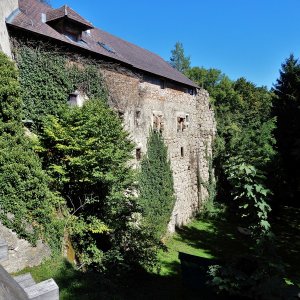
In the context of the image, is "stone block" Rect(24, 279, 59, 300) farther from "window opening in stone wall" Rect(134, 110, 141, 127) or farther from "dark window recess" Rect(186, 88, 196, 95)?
"dark window recess" Rect(186, 88, 196, 95)

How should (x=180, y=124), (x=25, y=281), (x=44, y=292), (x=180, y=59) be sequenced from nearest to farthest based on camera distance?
1. (x=44, y=292)
2. (x=25, y=281)
3. (x=180, y=124)
4. (x=180, y=59)

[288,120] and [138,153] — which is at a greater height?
[288,120]

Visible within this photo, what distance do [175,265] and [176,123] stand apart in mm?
8144

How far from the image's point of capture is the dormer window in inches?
443

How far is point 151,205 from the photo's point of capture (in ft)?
48.3

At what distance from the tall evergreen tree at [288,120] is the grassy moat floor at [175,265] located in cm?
211

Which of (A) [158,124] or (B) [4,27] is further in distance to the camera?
(A) [158,124]

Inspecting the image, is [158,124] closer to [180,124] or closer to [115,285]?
[180,124]

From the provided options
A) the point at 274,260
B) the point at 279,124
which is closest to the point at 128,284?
the point at 274,260

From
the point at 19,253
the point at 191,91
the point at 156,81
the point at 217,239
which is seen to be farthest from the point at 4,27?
the point at 217,239

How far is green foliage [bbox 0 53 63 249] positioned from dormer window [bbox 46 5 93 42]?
11.8 ft

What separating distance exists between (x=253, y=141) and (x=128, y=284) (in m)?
16.1

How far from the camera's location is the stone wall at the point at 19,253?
6.93 m

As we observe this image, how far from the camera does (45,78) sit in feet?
32.7
